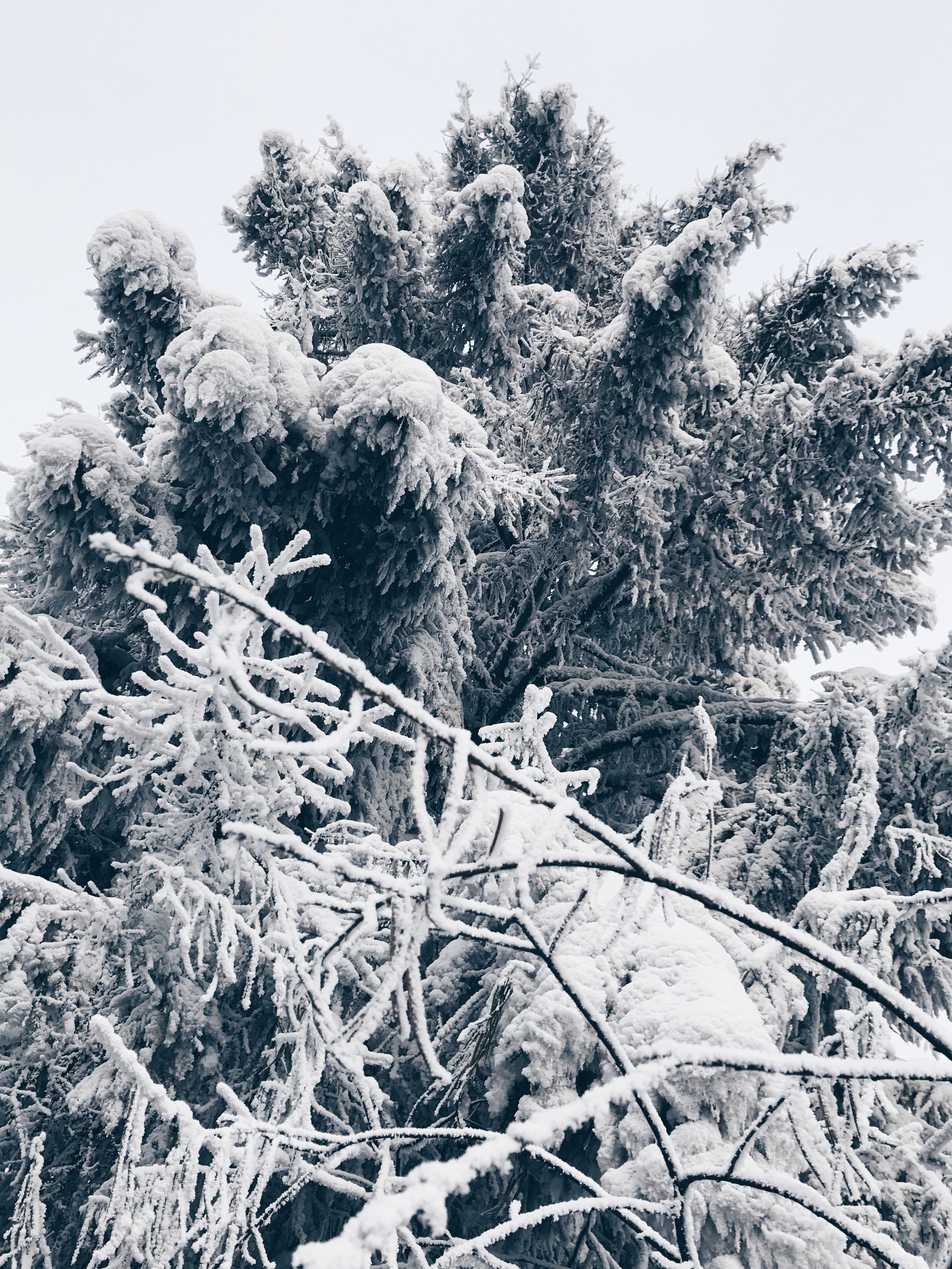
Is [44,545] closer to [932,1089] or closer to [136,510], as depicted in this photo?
[136,510]

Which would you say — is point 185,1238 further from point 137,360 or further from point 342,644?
point 137,360

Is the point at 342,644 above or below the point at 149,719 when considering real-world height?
above

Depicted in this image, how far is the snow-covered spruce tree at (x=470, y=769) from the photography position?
54.7 inches

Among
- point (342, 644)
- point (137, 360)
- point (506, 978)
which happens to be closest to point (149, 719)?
point (506, 978)

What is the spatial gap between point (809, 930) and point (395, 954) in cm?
237

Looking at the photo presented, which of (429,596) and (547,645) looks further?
(547,645)

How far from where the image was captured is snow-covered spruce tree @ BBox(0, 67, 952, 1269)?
1.39 m

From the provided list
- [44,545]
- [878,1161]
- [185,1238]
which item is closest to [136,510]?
[44,545]

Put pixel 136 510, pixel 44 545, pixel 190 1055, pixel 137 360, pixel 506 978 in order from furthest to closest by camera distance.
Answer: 1. pixel 137 360
2. pixel 44 545
3. pixel 136 510
4. pixel 190 1055
5. pixel 506 978

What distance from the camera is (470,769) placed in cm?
262

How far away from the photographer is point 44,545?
4.14 m

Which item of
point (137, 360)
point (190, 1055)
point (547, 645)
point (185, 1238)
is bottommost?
point (190, 1055)

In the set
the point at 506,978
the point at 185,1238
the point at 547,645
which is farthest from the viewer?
the point at 547,645

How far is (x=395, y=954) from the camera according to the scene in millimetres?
968
